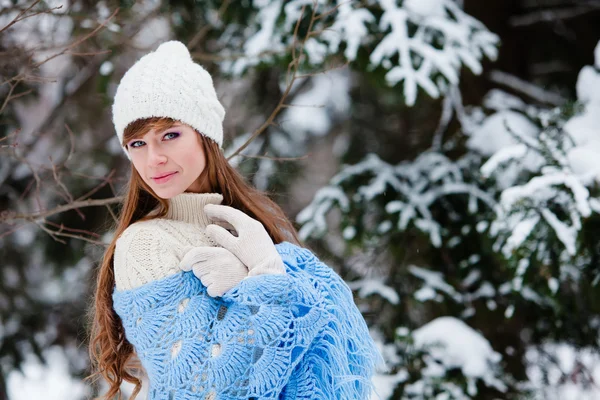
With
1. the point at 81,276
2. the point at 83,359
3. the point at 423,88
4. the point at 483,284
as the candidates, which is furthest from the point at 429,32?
the point at 83,359

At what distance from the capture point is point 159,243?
76.0 inches

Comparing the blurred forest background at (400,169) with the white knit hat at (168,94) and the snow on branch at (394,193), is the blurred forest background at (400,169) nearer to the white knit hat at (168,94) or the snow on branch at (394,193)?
the snow on branch at (394,193)

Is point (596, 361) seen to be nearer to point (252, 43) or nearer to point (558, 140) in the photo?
point (558, 140)

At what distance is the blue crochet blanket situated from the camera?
1747mm

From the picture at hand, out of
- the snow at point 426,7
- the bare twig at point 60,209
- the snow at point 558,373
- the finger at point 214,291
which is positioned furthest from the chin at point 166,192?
the snow at point 558,373

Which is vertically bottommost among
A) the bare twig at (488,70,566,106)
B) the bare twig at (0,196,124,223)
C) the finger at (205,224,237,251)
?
the bare twig at (488,70,566,106)

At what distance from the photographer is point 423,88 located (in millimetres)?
3676

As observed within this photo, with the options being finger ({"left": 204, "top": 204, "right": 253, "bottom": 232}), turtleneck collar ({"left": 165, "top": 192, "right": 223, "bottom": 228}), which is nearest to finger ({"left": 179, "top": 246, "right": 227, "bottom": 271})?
finger ({"left": 204, "top": 204, "right": 253, "bottom": 232})

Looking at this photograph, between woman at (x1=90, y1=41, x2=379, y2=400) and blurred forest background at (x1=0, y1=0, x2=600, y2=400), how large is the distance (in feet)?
2.32

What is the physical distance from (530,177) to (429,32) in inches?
37.8

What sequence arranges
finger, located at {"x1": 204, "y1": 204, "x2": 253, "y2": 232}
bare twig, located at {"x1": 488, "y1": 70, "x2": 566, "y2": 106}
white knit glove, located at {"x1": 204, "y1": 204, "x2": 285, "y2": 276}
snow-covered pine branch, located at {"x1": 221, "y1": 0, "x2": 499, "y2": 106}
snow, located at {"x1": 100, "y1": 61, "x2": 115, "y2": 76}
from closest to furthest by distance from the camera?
white knit glove, located at {"x1": 204, "y1": 204, "x2": 285, "y2": 276} < finger, located at {"x1": 204, "y1": 204, "x2": 253, "y2": 232} < snow-covered pine branch, located at {"x1": 221, "y1": 0, "x2": 499, "y2": 106} < snow, located at {"x1": 100, "y1": 61, "x2": 115, "y2": 76} < bare twig, located at {"x1": 488, "y1": 70, "x2": 566, "y2": 106}

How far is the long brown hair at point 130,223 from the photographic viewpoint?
211 centimetres

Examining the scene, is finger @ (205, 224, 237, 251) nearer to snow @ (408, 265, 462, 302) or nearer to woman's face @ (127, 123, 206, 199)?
woman's face @ (127, 123, 206, 199)

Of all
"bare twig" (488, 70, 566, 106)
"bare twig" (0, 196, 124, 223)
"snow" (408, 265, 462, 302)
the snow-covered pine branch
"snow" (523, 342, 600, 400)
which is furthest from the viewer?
"bare twig" (488, 70, 566, 106)
